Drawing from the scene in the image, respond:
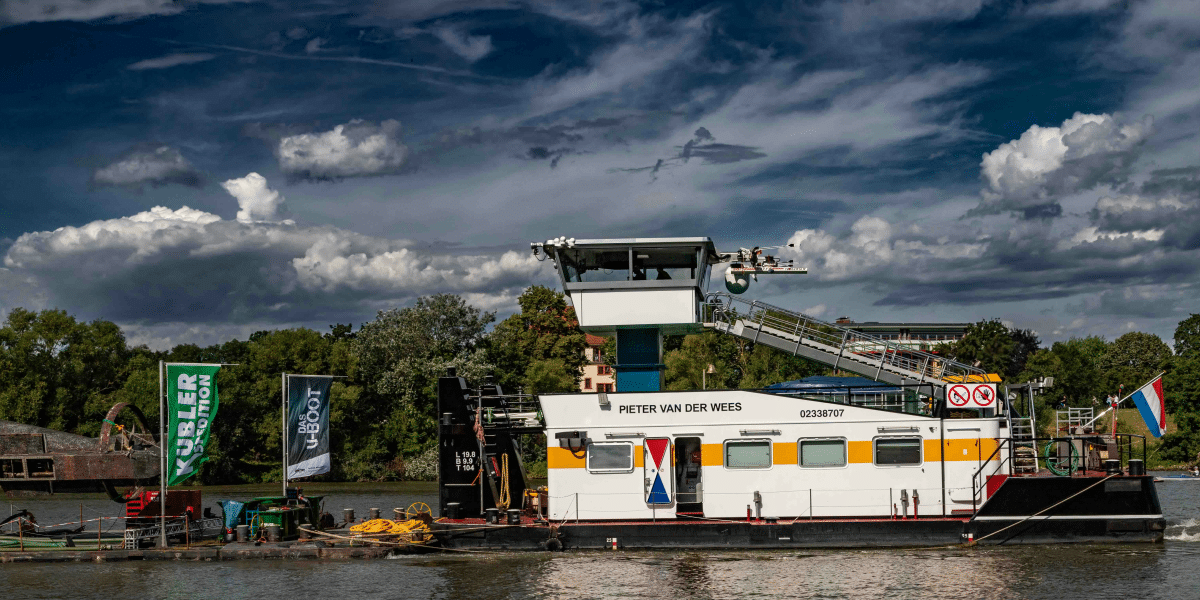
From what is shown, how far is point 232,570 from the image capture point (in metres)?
22.9

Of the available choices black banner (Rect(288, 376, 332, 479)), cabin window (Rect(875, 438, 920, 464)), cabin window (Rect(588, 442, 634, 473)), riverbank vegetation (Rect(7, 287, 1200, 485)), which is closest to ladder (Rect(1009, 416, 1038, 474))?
cabin window (Rect(875, 438, 920, 464))

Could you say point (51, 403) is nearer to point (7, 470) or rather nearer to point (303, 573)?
point (7, 470)

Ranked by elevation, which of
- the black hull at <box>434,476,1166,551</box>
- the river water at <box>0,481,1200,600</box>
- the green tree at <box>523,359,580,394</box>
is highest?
the green tree at <box>523,359,580,394</box>

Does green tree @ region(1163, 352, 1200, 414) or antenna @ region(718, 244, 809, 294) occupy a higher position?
antenna @ region(718, 244, 809, 294)

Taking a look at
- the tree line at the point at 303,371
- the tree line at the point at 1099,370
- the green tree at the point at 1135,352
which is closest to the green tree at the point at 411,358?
the tree line at the point at 303,371

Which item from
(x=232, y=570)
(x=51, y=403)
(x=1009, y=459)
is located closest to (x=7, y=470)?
(x=232, y=570)

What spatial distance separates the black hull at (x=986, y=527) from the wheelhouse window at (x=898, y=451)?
130 centimetres

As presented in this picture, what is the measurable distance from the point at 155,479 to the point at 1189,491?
4578cm

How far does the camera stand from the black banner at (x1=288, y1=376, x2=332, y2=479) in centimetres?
2544

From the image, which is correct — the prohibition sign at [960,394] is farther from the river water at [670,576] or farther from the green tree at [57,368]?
the green tree at [57,368]

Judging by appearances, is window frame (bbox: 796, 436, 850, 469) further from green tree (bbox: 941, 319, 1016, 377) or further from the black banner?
green tree (bbox: 941, 319, 1016, 377)

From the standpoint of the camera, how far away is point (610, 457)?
2319 cm

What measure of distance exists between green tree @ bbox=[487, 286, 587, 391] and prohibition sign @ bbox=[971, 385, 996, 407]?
4276 centimetres

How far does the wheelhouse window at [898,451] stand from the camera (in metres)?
22.6
